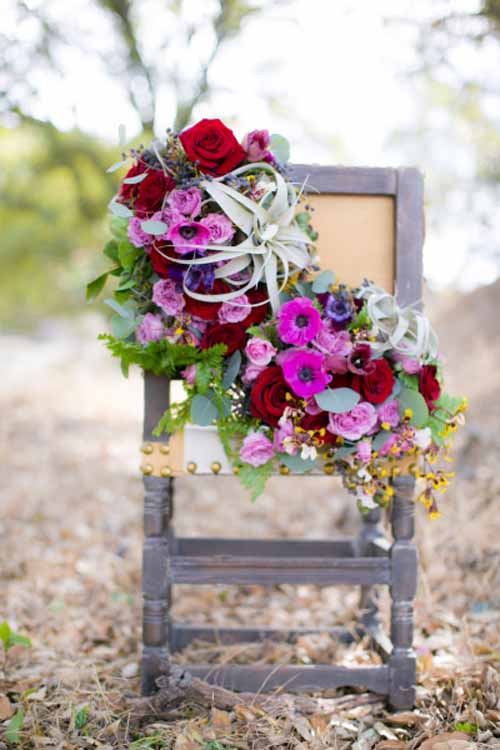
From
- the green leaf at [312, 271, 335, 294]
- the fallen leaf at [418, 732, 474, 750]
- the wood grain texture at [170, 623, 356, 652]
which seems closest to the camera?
the fallen leaf at [418, 732, 474, 750]

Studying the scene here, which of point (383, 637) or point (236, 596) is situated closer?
point (383, 637)

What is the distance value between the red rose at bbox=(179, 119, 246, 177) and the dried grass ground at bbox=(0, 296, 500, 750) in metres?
1.62

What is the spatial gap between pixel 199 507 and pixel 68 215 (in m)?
5.43

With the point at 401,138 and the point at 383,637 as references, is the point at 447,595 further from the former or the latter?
the point at 401,138

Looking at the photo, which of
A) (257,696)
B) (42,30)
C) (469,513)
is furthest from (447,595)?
(42,30)

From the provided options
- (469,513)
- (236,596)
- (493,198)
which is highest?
(493,198)

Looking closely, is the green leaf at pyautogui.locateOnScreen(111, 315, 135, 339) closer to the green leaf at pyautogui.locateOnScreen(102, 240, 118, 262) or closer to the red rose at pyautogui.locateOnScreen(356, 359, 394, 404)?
the green leaf at pyautogui.locateOnScreen(102, 240, 118, 262)

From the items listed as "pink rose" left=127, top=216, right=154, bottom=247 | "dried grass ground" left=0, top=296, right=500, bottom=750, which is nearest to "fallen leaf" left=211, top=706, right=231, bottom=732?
"dried grass ground" left=0, top=296, right=500, bottom=750

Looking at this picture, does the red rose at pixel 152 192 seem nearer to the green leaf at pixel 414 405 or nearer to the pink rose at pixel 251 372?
the pink rose at pixel 251 372

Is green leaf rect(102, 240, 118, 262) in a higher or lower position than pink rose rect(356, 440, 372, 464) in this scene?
higher

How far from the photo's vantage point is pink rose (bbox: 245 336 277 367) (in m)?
2.05

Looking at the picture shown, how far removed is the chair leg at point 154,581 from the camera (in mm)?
2260

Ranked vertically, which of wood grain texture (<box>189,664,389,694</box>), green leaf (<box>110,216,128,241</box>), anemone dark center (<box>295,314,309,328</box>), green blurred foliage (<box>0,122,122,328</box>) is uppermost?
green blurred foliage (<box>0,122,122,328</box>)

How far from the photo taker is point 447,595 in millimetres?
3342
